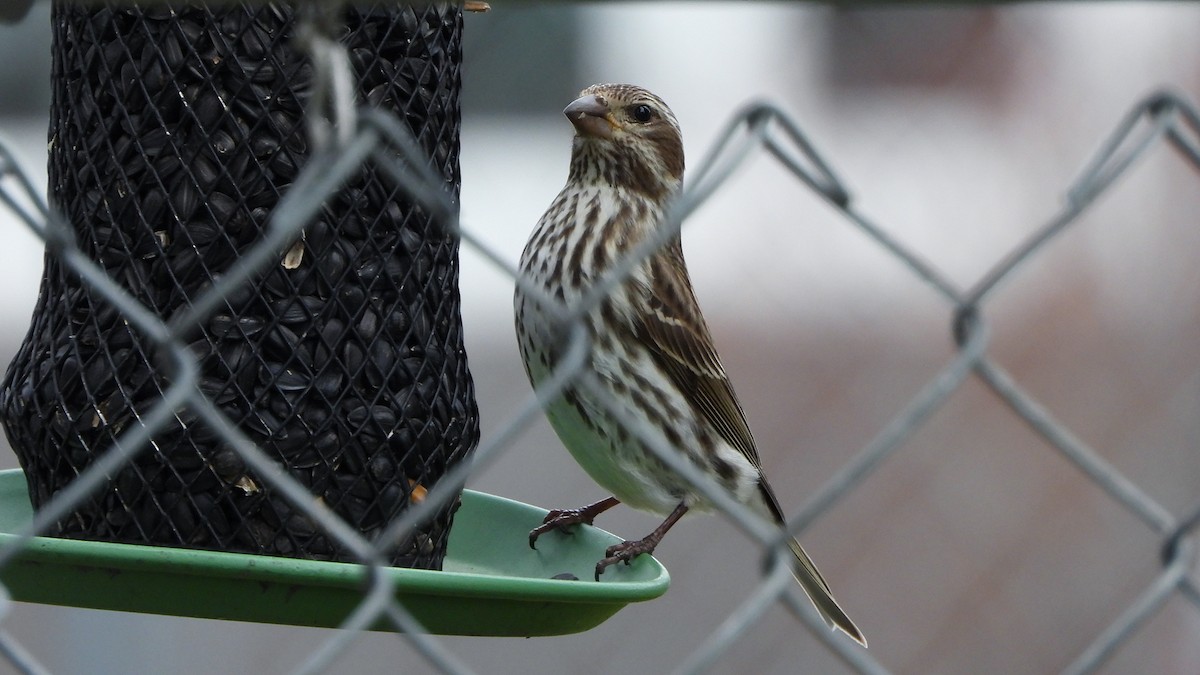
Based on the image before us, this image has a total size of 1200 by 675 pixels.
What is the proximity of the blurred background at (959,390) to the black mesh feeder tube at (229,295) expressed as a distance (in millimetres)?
2750

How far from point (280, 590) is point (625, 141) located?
194cm

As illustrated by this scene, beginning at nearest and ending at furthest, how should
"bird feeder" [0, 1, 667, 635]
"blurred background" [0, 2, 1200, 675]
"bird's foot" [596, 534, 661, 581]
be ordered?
1. "bird feeder" [0, 1, 667, 635]
2. "bird's foot" [596, 534, 661, 581]
3. "blurred background" [0, 2, 1200, 675]

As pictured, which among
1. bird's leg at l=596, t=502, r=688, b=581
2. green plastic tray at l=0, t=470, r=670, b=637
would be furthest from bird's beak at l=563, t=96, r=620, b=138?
green plastic tray at l=0, t=470, r=670, b=637

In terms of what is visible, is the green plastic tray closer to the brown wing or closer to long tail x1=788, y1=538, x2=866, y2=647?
the brown wing

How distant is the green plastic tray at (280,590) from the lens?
6.82 feet

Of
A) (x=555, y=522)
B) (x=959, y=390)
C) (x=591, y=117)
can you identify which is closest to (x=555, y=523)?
(x=555, y=522)

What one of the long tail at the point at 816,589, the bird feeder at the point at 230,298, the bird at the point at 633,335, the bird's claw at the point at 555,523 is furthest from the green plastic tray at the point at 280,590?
the long tail at the point at 816,589

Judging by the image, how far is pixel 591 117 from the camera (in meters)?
3.69

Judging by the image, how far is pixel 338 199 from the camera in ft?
8.59

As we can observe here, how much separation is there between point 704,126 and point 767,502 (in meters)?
3.06

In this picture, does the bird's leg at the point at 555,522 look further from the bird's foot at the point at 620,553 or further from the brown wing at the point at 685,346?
the brown wing at the point at 685,346

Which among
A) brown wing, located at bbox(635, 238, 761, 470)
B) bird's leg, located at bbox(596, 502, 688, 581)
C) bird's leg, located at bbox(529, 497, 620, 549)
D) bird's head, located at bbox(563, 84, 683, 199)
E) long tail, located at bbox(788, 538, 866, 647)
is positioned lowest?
long tail, located at bbox(788, 538, 866, 647)

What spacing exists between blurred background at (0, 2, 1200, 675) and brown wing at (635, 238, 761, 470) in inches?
63.3

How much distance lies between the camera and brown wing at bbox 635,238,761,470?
3641mm
